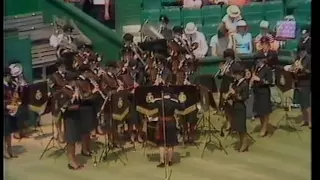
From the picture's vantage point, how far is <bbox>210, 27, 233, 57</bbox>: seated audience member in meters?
1.37

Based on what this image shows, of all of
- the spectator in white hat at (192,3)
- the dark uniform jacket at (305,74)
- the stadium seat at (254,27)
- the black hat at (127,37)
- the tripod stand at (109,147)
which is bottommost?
the tripod stand at (109,147)

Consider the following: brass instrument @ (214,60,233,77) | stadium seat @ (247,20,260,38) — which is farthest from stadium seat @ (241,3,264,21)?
brass instrument @ (214,60,233,77)

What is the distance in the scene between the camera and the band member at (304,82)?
135 centimetres

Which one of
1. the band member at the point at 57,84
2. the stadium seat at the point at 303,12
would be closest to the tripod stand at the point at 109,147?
the band member at the point at 57,84

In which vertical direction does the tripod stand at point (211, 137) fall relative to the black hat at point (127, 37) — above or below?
below

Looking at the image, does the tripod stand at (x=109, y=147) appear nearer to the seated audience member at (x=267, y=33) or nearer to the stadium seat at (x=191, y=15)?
the stadium seat at (x=191, y=15)

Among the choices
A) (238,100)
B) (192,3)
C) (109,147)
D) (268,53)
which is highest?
(192,3)

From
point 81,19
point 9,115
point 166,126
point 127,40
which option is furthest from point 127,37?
point 9,115

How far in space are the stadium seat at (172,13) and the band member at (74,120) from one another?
257mm

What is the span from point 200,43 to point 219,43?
1.7 inches

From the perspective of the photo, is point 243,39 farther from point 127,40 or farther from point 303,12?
point 127,40

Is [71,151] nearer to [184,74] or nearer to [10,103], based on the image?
[10,103]

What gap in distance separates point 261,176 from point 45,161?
485 millimetres

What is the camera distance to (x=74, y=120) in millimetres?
1376
